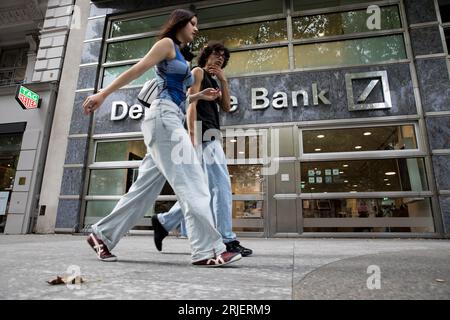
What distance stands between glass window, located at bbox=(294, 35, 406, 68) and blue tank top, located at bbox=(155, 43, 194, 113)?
18.1 feet

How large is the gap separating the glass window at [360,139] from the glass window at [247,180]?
1.19m

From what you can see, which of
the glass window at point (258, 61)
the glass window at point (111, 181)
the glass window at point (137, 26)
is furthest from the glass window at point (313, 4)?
the glass window at point (111, 181)

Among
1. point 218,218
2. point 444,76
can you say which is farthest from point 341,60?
point 218,218

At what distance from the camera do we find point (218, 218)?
9.04 ft

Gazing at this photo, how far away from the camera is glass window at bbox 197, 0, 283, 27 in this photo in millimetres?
7758

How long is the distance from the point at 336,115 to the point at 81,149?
6.31 metres

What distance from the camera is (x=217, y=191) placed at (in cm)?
281

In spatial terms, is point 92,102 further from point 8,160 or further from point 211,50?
point 8,160

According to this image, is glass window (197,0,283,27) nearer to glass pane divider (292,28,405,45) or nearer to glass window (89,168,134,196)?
glass pane divider (292,28,405,45)

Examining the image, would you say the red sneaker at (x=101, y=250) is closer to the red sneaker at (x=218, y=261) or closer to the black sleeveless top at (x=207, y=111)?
the red sneaker at (x=218, y=261)

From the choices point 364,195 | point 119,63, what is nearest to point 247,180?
point 364,195

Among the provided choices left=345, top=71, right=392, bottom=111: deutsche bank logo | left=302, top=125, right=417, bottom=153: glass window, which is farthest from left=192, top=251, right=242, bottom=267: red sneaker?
left=345, top=71, right=392, bottom=111: deutsche bank logo

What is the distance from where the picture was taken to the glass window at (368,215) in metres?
5.60

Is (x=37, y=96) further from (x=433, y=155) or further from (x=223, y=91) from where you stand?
(x=433, y=155)
